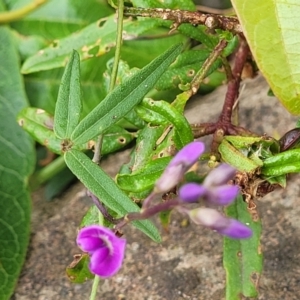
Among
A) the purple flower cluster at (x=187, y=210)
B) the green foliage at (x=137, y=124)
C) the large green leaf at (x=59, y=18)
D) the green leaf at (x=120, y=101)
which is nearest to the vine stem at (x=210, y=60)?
the green foliage at (x=137, y=124)

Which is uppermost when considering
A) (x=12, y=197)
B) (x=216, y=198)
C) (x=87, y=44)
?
(x=216, y=198)

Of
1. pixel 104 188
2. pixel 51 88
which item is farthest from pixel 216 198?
pixel 51 88

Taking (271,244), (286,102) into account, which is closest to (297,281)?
(271,244)

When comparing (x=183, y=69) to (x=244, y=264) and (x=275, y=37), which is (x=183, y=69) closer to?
(x=275, y=37)

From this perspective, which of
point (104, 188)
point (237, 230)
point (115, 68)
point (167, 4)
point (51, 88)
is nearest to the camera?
point (237, 230)

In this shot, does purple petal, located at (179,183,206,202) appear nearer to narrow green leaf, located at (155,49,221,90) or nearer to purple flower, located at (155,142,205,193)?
purple flower, located at (155,142,205,193)

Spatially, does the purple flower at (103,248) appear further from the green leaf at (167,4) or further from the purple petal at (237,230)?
the green leaf at (167,4)
